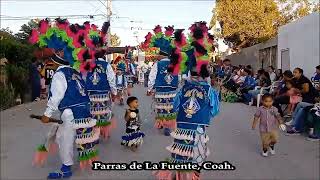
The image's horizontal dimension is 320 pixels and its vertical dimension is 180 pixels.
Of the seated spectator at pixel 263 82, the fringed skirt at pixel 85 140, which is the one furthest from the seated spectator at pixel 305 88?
the fringed skirt at pixel 85 140

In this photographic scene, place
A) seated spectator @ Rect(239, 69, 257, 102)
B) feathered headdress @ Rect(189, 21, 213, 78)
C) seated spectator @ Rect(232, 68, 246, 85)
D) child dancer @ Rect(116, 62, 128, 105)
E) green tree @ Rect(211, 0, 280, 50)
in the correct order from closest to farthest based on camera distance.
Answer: feathered headdress @ Rect(189, 21, 213, 78)
child dancer @ Rect(116, 62, 128, 105)
seated spectator @ Rect(239, 69, 257, 102)
seated spectator @ Rect(232, 68, 246, 85)
green tree @ Rect(211, 0, 280, 50)

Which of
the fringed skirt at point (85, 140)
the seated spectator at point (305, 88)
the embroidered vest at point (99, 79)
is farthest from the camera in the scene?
the seated spectator at point (305, 88)

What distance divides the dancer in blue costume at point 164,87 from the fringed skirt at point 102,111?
109cm

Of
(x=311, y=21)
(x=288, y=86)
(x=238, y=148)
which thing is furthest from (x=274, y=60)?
(x=238, y=148)

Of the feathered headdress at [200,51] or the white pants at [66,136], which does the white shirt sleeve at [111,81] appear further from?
the feathered headdress at [200,51]

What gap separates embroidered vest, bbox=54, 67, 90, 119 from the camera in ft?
20.7

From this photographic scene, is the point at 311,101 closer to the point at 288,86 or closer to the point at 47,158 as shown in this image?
the point at 288,86

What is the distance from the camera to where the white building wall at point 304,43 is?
13984 mm

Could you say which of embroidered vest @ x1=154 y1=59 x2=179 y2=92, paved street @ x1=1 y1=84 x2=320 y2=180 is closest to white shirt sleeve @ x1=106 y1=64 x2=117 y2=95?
paved street @ x1=1 y1=84 x2=320 y2=180

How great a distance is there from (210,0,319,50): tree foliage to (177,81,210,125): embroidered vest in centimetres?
2634

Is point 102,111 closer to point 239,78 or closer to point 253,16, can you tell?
point 239,78

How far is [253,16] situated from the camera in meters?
31.5

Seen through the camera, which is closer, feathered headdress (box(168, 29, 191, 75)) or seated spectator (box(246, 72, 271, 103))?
feathered headdress (box(168, 29, 191, 75))

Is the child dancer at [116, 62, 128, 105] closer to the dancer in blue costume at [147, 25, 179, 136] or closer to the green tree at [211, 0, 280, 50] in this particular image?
the dancer in blue costume at [147, 25, 179, 136]
